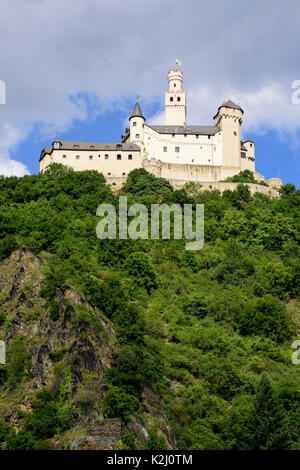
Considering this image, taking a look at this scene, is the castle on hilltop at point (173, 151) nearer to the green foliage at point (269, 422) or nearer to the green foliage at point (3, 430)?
the green foliage at point (269, 422)

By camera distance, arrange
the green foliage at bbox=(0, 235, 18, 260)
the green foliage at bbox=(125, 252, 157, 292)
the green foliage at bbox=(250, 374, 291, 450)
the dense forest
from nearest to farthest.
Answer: the green foliage at bbox=(250, 374, 291, 450) → the dense forest → the green foliage at bbox=(0, 235, 18, 260) → the green foliage at bbox=(125, 252, 157, 292)

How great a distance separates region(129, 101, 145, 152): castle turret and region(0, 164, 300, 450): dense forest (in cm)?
697

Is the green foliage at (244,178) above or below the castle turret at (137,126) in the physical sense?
below

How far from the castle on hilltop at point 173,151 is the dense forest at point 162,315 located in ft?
11.4

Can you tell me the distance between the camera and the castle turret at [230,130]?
86812 mm

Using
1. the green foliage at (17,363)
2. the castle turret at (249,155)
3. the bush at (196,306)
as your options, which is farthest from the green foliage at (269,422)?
the castle turret at (249,155)

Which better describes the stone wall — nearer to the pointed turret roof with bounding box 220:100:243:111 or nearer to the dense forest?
the dense forest

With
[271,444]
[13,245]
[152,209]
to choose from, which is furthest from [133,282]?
[271,444]

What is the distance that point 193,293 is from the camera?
192 feet

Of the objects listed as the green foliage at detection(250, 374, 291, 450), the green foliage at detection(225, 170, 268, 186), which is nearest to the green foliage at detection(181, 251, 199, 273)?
the green foliage at detection(225, 170, 268, 186)
